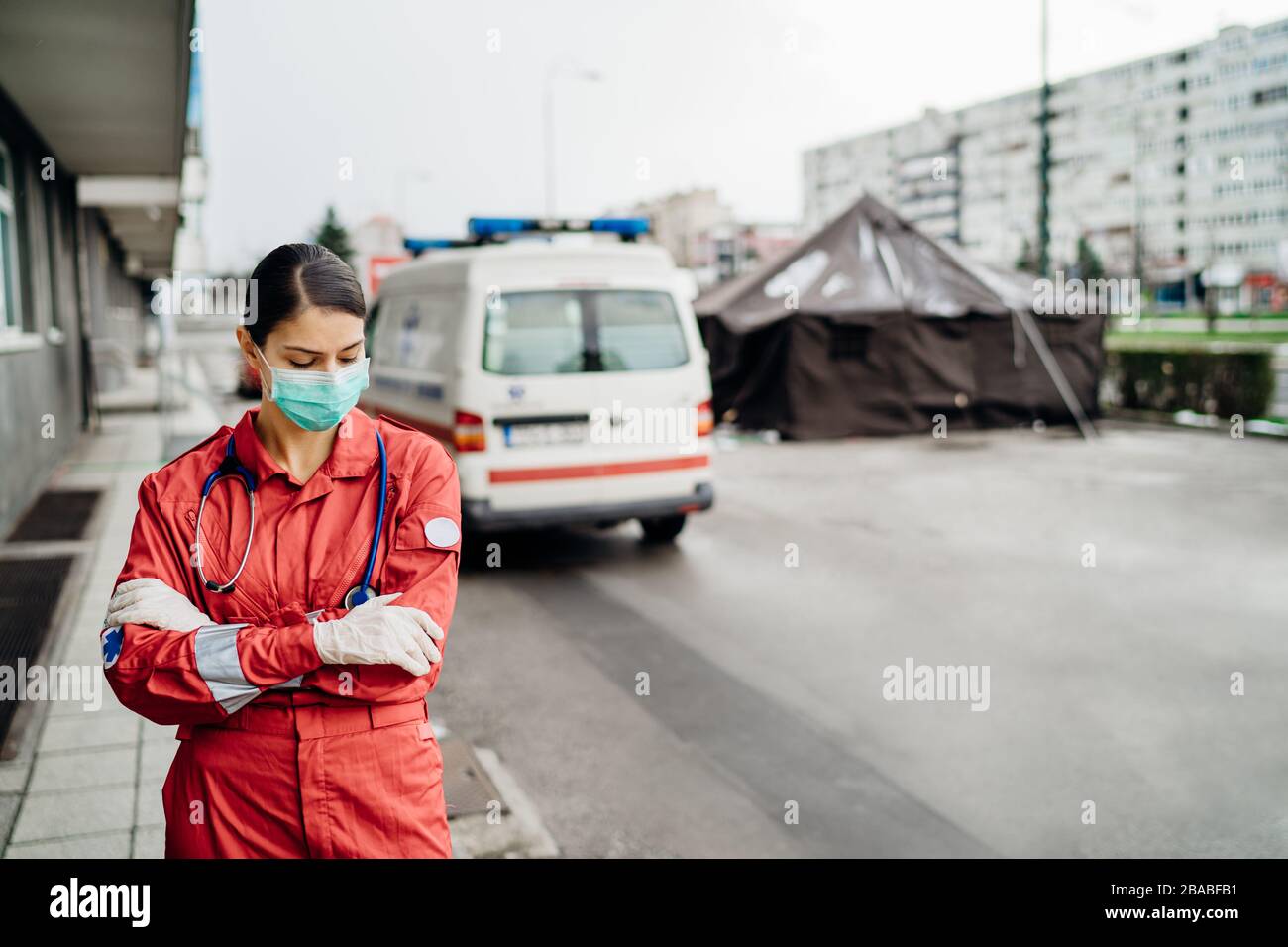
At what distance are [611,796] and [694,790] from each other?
0.32 metres

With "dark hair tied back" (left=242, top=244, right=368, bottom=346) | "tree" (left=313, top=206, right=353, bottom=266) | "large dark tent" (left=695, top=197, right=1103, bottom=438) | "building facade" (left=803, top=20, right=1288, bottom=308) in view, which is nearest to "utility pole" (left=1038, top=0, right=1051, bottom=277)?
"large dark tent" (left=695, top=197, right=1103, bottom=438)

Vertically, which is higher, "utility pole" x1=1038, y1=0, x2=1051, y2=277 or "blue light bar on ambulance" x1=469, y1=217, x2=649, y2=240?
"utility pole" x1=1038, y1=0, x2=1051, y2=277

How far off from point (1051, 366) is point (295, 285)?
18.0 meters

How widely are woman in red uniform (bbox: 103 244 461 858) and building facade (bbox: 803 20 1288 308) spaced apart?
74.8m

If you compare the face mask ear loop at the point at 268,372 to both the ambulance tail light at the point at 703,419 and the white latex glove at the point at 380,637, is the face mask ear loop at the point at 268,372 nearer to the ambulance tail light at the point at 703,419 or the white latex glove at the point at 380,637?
the white latex glove at the point at 380,637

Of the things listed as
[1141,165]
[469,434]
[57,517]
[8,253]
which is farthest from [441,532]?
[1141,165]

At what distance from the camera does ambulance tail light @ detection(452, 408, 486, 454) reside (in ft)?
27.6

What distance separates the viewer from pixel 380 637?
1.88m

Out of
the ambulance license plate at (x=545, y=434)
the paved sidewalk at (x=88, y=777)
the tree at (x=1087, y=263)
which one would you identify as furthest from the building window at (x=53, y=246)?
the tree at (x=1087, y=263)

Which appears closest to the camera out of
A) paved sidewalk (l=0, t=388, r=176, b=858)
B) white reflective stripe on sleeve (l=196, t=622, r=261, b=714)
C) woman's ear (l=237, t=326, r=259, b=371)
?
white reflective stripe on sleeve (l=196, t=622, r=261, b=714)

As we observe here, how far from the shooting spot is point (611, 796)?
4.62 m

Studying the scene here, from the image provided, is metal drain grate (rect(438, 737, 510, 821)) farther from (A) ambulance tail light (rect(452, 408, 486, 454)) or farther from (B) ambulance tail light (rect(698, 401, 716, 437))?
(B) ambulance tail light (rect(698, 401, 716, 437))

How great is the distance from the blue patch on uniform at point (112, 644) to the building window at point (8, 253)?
1102 cm
